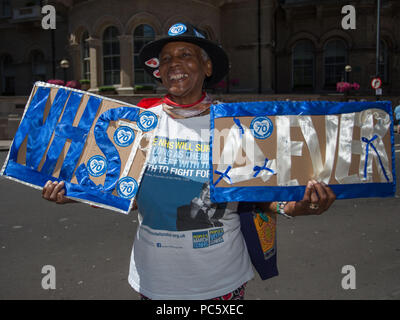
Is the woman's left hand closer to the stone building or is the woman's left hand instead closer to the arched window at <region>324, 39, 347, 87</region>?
the stone building

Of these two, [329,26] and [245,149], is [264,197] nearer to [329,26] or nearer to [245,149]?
[245,149]

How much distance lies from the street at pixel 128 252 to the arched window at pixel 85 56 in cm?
1869

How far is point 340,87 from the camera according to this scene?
82.6 ft

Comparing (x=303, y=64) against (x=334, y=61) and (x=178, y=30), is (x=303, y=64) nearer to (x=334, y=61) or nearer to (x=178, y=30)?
(x=334, y=61)

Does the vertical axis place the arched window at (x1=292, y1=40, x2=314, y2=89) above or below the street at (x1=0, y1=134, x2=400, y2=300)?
above

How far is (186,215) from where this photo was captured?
6.63ft

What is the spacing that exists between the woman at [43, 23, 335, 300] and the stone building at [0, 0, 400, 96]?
20776 mm

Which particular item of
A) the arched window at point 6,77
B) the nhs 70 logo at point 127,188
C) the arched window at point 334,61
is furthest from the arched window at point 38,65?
the nhs 70 logo at point 127,188

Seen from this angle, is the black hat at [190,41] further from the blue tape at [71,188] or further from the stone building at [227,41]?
the stone building at [227,41]

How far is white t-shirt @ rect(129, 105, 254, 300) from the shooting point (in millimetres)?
2016

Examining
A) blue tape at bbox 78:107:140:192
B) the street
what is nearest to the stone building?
the street

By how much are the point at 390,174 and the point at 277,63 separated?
2942 centimetres

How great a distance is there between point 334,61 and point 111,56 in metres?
16.5

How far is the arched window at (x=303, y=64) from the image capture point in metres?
29.4
